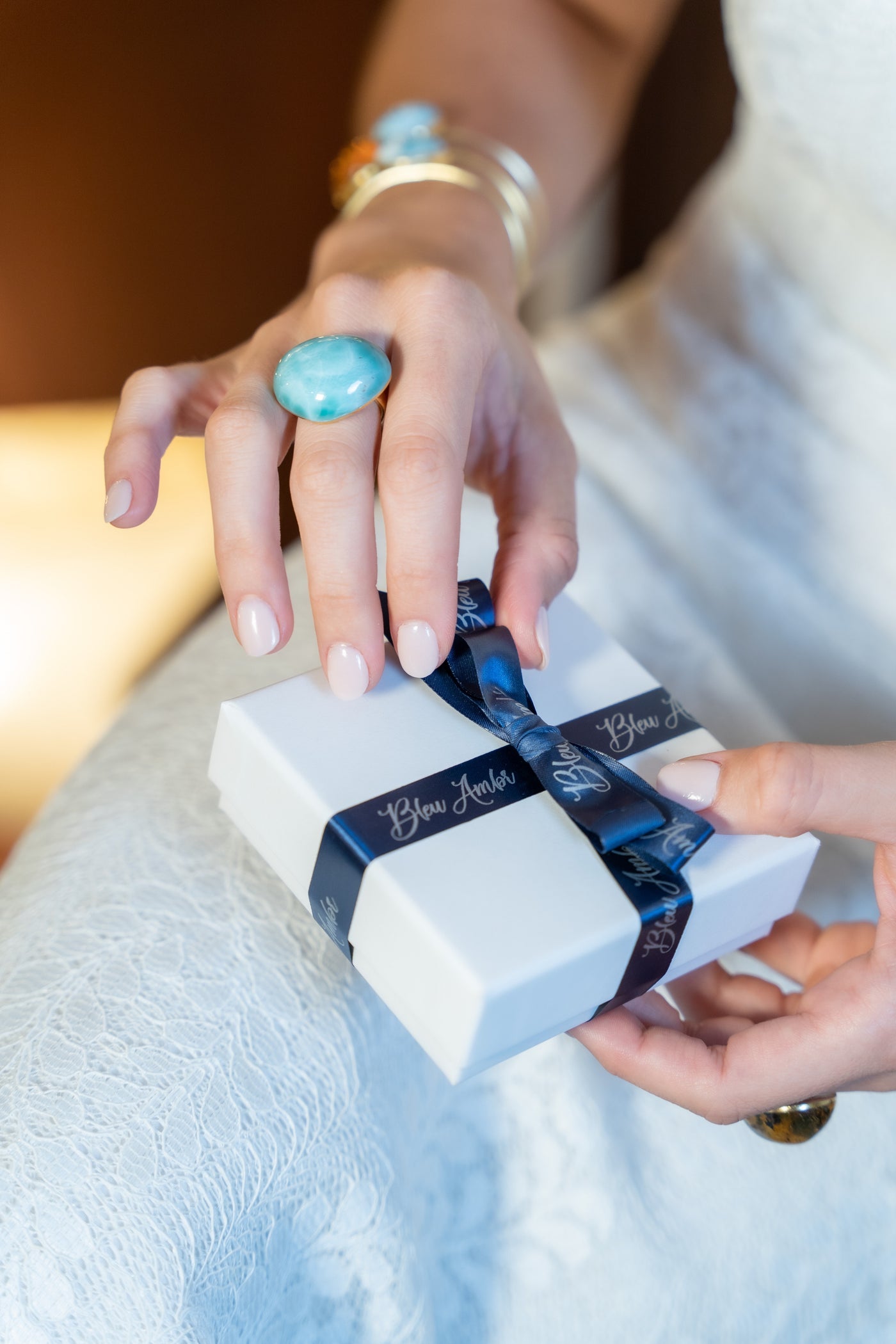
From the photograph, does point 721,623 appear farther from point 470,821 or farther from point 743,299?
point 470,821

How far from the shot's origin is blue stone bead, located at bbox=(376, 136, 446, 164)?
2.56ft

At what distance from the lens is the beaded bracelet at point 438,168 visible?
779 millimetres

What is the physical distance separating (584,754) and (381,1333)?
0.30 metres

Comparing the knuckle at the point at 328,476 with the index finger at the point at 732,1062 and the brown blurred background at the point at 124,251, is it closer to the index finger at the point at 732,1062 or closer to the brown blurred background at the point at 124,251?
the index finger at the point at 732,1062

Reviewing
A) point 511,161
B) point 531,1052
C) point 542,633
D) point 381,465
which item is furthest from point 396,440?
point 511,161

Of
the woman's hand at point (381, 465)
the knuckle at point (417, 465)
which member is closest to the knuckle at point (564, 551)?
the woman's hand at point (381, 465)

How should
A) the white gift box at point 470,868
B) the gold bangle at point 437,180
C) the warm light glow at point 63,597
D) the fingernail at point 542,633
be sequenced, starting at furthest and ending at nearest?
1. the warm light glow at point 63,597
2. the gold bangle at point 437,180
3. the fingernail at point 542,633
4. the white gift box at point 470,868

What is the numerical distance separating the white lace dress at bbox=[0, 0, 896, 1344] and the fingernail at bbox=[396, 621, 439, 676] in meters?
0.17

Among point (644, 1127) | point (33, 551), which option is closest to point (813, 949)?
point (644, 1127)

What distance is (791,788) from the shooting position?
1.54ft

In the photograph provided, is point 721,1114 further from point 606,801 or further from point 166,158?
point 166,158

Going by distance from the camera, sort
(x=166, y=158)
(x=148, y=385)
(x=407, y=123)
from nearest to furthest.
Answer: (x=148, y=385)
(x=407, y=123)
(x=166, y=158)

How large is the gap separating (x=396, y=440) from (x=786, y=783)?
0.78 feet

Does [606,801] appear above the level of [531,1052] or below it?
above
